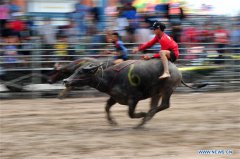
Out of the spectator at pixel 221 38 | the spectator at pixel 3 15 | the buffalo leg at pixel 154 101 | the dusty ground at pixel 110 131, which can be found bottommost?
the dusty ground at pixel 110 131

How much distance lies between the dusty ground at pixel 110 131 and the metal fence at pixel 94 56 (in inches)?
27.8

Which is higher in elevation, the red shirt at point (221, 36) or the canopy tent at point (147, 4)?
the canopy tent at point (147, 4)

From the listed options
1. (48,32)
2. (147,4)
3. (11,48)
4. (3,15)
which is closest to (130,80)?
(48,32)

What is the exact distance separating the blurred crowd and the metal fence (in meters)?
0.06

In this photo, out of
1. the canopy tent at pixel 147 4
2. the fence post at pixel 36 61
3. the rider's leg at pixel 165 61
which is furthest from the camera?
the canopy tent at pixel 147 4

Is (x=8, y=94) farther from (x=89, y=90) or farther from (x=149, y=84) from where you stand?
(x=149, y=84)

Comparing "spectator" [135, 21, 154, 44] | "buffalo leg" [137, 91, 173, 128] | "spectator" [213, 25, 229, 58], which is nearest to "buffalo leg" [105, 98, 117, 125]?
"buffalo leg" [137, 91, 173, 128]

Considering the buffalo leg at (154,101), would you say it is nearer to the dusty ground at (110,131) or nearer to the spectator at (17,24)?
the dusty ground at (110,131)

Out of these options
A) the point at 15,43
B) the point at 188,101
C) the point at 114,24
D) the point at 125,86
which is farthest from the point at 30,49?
the point at 125,86

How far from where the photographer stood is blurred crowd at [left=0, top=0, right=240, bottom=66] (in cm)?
1248

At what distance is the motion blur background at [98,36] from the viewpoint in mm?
12422

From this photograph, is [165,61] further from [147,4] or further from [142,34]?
[147,4]

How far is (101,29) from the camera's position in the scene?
1340cm

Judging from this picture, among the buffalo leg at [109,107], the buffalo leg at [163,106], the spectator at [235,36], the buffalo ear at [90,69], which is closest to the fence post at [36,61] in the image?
the buffalo leg at [109,107]
